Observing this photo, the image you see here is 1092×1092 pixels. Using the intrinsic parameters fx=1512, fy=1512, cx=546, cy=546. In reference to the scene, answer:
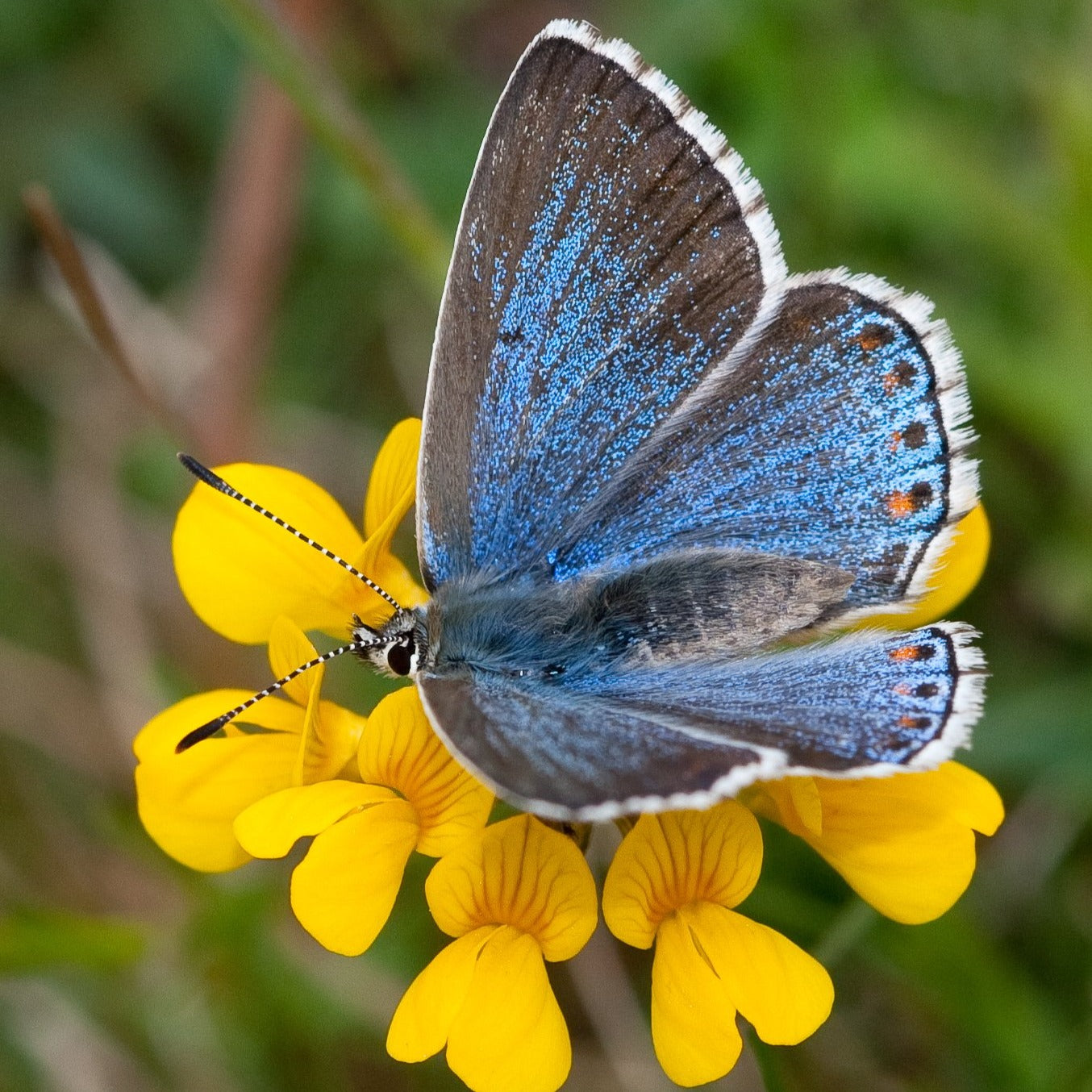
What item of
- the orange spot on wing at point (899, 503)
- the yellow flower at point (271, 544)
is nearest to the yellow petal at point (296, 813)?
the yellow flower at point (271, 544)

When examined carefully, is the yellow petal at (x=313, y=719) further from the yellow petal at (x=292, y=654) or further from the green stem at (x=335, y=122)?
the green stem at (x=335, y=122)

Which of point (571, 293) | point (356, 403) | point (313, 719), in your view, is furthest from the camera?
point (356, 403)

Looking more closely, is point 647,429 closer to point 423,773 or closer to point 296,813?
point 423,773

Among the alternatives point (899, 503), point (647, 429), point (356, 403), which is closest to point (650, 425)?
point (647, 429)

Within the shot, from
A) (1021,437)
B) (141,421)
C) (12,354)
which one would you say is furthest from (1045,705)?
(12,354)

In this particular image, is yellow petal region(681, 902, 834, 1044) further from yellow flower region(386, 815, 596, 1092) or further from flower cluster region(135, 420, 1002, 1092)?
yellow flower region(386, 815, 596, 1092)

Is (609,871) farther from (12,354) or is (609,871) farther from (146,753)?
(12,354)
